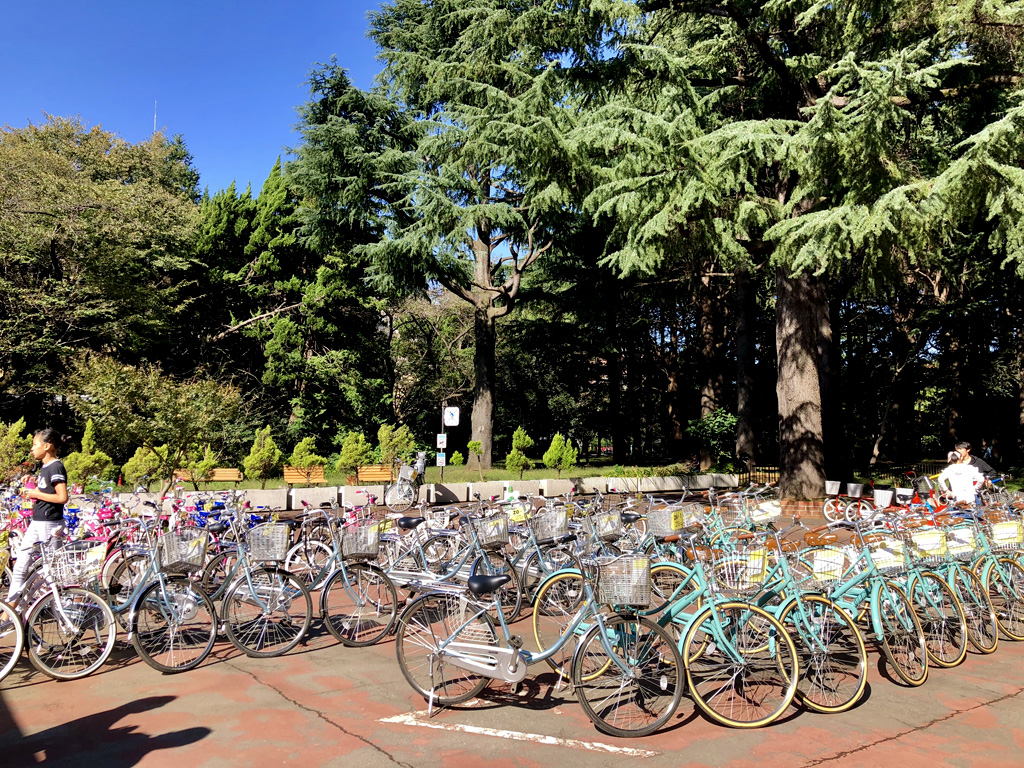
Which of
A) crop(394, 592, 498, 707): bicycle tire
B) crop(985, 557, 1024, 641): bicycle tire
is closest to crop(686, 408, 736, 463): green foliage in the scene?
crop(985, 557, 1024, 641): bicycle tire

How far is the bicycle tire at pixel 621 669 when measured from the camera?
14.2 feet

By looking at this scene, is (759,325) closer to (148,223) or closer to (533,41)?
(533,41)

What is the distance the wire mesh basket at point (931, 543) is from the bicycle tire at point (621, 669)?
2603 mm

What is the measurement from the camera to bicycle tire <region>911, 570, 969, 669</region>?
548cm

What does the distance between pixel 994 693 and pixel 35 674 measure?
22.0 feet

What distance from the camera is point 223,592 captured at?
6.32 meters

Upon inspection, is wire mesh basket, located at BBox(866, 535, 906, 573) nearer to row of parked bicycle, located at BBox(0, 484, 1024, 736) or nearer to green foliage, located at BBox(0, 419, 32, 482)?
row of parked bicycle, located at BBox(0, 484, 1024, 736)

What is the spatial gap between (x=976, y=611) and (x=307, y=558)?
5881 millimetres

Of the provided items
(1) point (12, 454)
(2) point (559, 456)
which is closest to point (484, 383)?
(2) point (559, 456)

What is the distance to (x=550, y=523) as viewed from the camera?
23.5ft

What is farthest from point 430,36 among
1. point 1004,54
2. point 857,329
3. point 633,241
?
point 857,329

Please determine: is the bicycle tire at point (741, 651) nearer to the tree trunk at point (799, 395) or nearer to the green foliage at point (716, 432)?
the tree trunk at point (799, 395)

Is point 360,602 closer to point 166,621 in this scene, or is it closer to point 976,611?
point 166,621

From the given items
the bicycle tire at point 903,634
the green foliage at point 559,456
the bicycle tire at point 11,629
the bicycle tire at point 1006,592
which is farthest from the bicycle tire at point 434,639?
the green foliage at point 559,456
